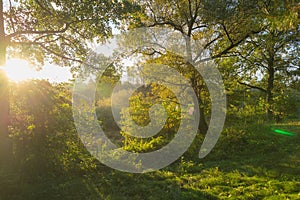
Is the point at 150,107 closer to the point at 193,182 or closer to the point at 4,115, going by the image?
the point at 193,182

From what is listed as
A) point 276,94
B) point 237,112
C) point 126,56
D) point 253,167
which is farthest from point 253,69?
point 253,167

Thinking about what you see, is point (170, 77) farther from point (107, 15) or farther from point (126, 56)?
point (107, 15)

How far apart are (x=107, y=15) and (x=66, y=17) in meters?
1.56

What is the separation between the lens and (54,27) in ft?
37.2

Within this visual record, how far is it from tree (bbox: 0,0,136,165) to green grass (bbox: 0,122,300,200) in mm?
2481

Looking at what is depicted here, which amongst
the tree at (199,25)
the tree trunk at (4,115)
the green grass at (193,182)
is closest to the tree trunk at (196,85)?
the tree at (199,25)

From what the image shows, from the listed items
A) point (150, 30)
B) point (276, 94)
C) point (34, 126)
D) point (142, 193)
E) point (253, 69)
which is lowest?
point (142, 193)

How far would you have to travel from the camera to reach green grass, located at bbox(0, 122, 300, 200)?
7.87 meters

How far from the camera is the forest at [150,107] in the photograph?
895 centimetres

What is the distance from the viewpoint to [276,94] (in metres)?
21.2

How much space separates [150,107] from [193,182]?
8309 millimetres

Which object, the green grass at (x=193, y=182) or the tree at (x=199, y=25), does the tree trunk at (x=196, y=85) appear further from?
the green grass at (x=193, y=182)

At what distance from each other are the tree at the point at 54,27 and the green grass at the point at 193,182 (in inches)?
97.7

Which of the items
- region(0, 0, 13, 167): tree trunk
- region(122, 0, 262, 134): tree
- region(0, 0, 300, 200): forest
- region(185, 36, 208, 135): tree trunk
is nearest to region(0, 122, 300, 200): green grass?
region(0, 0, 300, 200): forest
